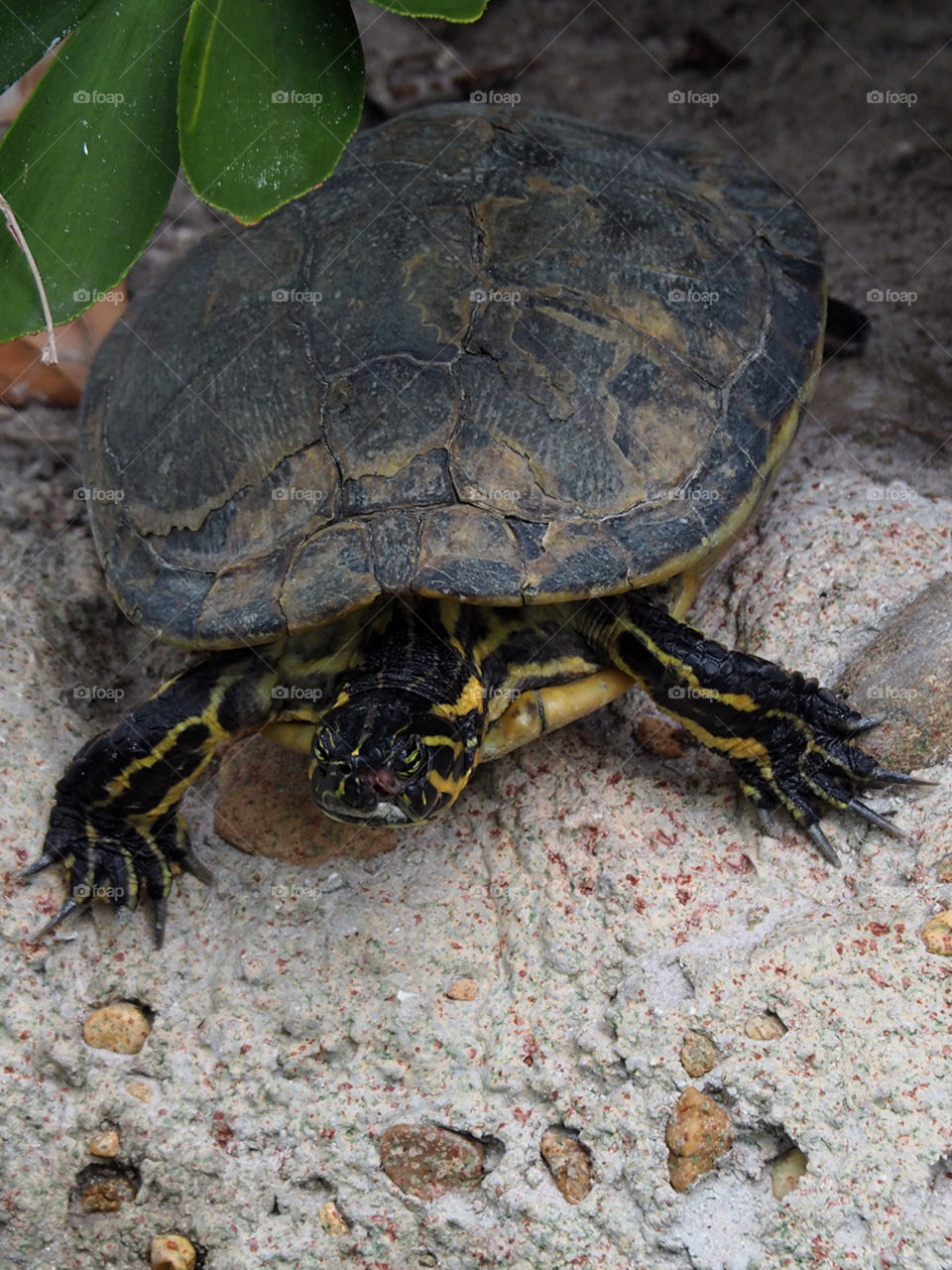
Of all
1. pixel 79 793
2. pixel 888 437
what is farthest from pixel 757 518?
pixel 79 793

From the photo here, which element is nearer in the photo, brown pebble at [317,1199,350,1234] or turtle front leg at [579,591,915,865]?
brown pebble at [317,1199,350,1234]

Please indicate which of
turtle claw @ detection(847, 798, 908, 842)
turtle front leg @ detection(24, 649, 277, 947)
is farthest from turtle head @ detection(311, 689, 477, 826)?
turtle claw @ detection(847, 798, 908, 842)

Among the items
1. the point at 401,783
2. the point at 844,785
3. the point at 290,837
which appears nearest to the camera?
the point at 401,783

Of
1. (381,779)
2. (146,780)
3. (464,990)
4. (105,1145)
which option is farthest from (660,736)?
(105,1145)

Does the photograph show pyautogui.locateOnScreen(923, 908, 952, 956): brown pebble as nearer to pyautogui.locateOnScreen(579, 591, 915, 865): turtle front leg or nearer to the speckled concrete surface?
the speckled concrete surface

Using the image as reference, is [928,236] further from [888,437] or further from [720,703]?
[720,703]
